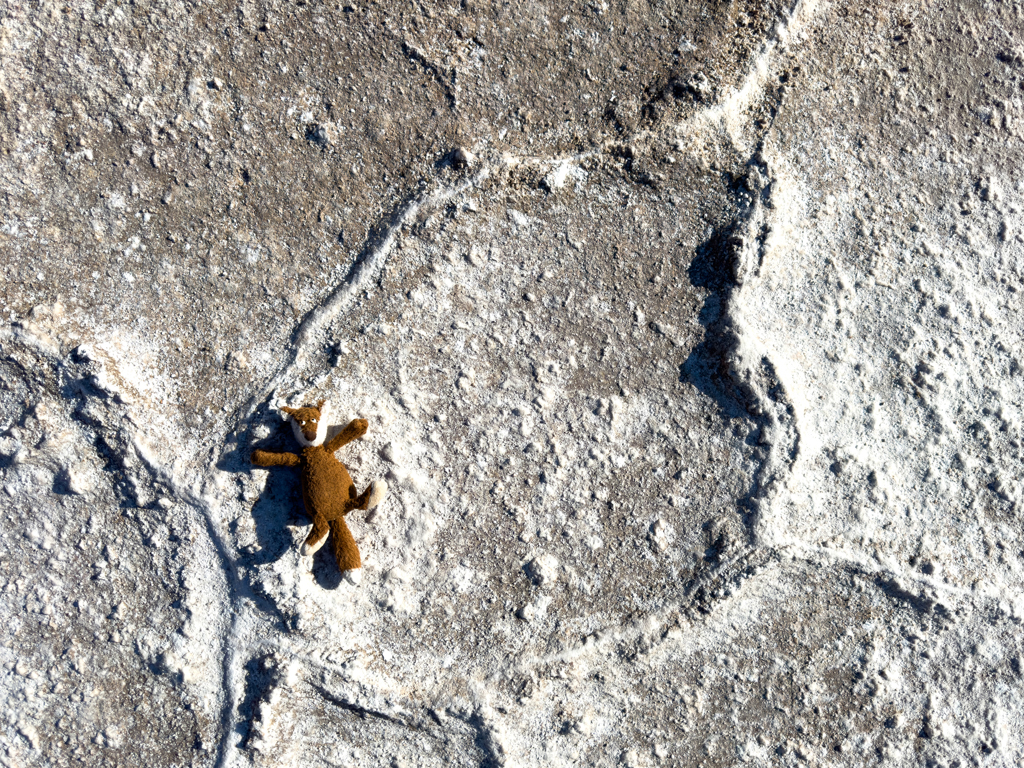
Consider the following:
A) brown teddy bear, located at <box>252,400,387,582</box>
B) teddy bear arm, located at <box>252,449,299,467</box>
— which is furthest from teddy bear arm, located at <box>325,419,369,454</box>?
teddy bear arm, located at <box>252,449,299,467</box>

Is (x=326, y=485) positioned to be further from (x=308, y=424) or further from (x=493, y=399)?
(x=493, y=399)

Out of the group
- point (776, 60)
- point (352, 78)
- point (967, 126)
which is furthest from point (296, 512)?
point (967, 126)

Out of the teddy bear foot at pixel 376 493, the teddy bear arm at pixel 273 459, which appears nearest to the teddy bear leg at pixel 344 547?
the teddy bear foot at pixel 376 493

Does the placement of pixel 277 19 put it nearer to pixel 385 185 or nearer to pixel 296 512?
pixel 385 185

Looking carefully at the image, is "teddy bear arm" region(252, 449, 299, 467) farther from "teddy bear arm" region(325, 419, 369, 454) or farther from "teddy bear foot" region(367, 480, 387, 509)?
"teddy bear foot" region(367, 480, 387, 509)

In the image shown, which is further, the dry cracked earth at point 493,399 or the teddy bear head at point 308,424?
the dry cracked earth at point 493,399

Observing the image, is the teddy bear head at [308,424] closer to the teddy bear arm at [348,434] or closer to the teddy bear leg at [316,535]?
the teddy bear arm at [348,434]
